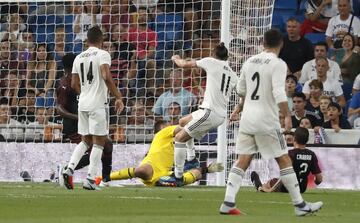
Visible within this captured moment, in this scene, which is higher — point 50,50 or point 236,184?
point 50,50

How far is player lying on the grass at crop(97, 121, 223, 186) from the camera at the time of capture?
17172 millimetres

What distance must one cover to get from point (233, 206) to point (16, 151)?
972cm

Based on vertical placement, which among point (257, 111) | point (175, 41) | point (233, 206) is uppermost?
point (175, 41)

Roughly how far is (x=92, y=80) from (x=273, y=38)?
4.67 metres

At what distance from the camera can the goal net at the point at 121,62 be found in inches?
776

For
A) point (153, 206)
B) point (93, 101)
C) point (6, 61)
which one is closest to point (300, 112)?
point (93, 101)

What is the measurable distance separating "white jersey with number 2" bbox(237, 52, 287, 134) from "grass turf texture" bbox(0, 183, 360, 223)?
35.9 inches

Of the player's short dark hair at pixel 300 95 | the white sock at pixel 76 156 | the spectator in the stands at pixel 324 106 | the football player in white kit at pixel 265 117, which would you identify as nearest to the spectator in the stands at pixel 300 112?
the player's short dark hair at pixel 300 95

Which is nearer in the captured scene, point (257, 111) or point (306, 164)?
point (257, 111)

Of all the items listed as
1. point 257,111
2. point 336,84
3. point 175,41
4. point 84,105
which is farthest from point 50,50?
point 257,111

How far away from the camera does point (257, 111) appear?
11.5 m

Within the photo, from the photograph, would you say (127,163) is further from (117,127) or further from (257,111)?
(257,111)

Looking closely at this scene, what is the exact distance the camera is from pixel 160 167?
57.0 feet

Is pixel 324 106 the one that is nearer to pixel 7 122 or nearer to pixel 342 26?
pixel 342 26
